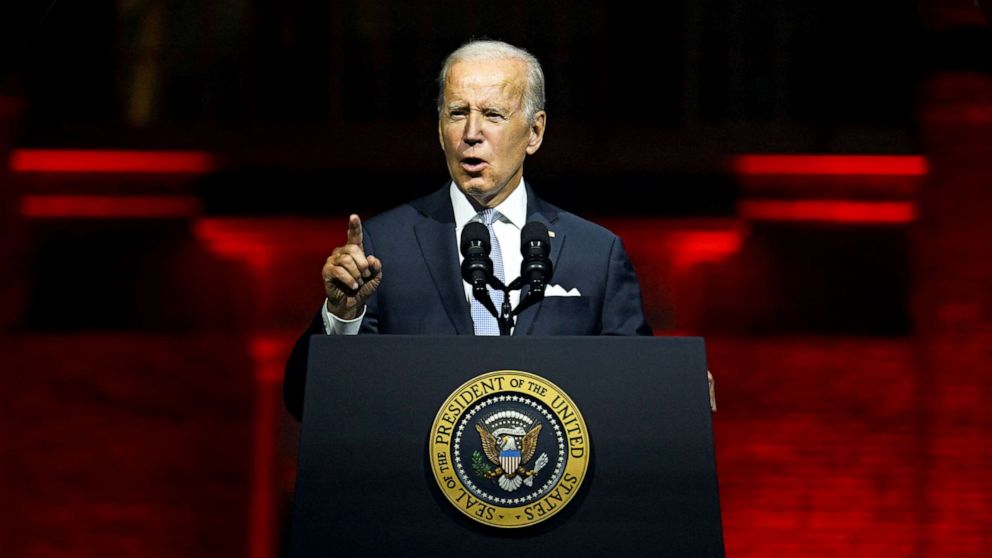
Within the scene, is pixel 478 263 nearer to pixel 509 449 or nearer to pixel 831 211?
pixel 509 449

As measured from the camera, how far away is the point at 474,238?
67.5 inches

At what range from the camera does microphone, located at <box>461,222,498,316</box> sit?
1671 mm

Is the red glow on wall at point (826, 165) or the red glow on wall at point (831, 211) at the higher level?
the red glow on wall at point (826, 165)

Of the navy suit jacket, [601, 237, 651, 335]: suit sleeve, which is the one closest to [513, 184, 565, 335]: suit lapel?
the navy suit jacket

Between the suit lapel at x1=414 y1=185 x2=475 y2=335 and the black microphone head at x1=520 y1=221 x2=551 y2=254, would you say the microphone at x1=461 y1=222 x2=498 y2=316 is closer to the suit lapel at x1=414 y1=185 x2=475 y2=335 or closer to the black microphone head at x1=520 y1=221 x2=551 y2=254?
the black microphone head at x1=520 y1=221 x2=551 y2=254

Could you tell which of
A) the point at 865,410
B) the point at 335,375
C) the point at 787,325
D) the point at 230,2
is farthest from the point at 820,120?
the point at 335,375

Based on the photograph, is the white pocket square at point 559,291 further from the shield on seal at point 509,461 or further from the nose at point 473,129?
the shield on seal at point 509,461

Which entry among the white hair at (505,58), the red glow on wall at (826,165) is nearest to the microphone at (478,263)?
the white hair at (505,58)

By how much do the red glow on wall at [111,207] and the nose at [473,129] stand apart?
2009 mm

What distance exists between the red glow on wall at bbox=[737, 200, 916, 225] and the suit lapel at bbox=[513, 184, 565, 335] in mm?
1788

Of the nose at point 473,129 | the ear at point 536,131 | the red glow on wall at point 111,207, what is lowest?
the nose at point 473,129

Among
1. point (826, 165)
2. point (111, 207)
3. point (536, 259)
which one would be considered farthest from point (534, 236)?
point (111, 207)

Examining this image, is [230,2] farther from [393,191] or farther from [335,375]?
[335,375]

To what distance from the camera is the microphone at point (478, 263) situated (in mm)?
1671
